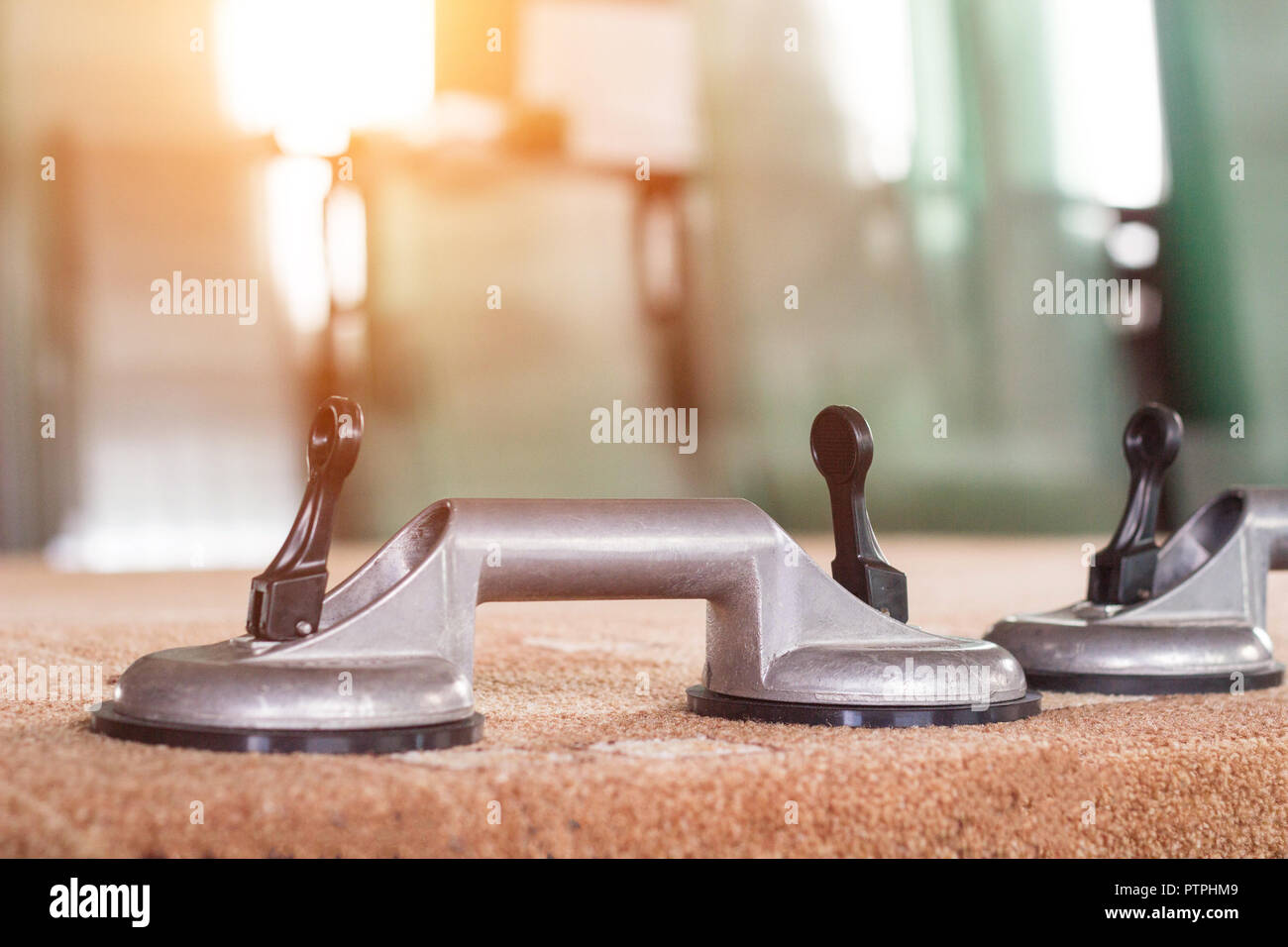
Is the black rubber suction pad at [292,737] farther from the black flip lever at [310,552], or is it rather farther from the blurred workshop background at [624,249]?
the blurred workshop background at [624,249]

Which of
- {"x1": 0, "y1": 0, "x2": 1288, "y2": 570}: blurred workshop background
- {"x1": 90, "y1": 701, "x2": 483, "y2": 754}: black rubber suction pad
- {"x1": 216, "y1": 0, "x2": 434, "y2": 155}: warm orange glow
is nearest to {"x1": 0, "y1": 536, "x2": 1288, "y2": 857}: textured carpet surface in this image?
{"x1": 90, "y1": 701, "x2": 483, "y2": 754}: black rubber suction pad

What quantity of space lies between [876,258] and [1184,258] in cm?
89

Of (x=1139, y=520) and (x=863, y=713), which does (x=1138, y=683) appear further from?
(x=863, y=713)

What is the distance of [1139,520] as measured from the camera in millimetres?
847

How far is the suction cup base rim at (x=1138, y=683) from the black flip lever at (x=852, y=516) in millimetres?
157

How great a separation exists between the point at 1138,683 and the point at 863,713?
0.79ft

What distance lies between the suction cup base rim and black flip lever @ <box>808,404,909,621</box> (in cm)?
16

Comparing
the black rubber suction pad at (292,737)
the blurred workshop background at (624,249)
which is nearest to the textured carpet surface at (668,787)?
the black rubber suction pad at (292,737)

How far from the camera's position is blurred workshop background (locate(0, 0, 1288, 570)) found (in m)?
3.62

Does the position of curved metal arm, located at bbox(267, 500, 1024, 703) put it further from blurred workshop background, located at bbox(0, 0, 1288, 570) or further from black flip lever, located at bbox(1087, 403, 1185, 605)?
blurred workshop background, located at bbox(0, 0, 1288, 570)

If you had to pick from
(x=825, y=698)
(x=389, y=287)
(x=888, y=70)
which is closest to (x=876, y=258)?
(x=888, y=70)

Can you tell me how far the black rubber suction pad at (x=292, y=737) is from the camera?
541 mm
